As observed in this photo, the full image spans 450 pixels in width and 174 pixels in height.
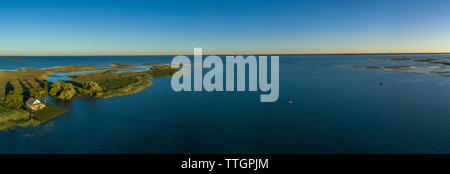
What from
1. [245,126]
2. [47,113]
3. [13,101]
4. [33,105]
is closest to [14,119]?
[47,113]

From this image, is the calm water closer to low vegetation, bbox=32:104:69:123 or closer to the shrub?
low vegetation, bbox=32:104:69:123

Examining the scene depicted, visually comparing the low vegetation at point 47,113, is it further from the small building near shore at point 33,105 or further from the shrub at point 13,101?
the shrub at point 13,101

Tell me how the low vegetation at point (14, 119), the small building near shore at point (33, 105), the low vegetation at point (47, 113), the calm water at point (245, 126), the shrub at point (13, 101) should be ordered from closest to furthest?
the calm water at point (245, 126) < the low vegetation at point (14, 119) < the low vegetation at point (47, 113) < the shrub at point (13, 101) < the small building near shore at point (33, 105)

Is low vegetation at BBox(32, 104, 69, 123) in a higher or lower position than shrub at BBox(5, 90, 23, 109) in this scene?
lower

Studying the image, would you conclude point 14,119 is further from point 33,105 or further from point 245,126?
point 245,126

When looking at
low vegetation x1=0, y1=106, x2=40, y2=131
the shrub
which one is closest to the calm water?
low vegetation x1=0, y1=106, x2=40, y2=131

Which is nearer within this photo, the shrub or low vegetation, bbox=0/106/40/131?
low vegetation, bbox=0/106/40/131

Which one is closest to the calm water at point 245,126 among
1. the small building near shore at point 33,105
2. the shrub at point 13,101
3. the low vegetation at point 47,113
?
the low vegetation at point 47,113
